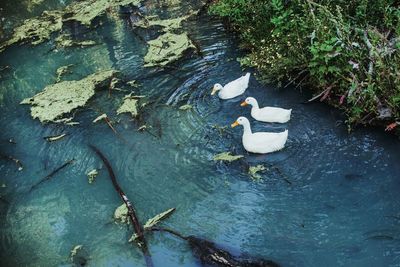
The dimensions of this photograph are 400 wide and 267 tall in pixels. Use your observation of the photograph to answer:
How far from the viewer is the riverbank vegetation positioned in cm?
578

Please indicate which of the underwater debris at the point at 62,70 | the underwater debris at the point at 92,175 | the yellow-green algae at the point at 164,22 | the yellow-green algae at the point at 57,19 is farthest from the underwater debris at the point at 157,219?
the yellow-green algae at the point at 57,19

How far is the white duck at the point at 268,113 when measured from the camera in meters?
6.48

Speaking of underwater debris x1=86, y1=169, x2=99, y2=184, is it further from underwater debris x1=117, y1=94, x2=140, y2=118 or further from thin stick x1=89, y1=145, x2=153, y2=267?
underwater debris x1=117, y1=94, x2=140, y2=118

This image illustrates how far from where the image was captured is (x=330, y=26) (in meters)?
6.56

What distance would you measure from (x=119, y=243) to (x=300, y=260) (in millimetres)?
2218

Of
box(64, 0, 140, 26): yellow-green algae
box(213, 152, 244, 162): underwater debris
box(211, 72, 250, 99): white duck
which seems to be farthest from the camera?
box(64, 0, 140, 26): yellow-green algae

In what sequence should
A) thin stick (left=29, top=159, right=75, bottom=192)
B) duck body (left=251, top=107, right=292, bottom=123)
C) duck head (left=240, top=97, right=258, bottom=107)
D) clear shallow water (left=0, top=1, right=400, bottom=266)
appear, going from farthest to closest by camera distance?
duck head (left=240, top=97, right=258, bottom=107) → thin stick (left=29, top=159, right=75, bottom=192) → duck body (left=251, top=107, right=292, bottom=123) → clear shallow water (left=0, top=1, right=400, bottom=266)

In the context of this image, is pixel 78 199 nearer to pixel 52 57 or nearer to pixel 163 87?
pixel 163 87

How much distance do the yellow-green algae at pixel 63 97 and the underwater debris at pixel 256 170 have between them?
13.2 ft

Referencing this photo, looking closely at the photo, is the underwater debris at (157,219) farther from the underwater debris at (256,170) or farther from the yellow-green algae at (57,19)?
the yellow-green algae at (57,19)

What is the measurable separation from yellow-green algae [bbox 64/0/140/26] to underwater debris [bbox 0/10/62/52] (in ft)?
1.27

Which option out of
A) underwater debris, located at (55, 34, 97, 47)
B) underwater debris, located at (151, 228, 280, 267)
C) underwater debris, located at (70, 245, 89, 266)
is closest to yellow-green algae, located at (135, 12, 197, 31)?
underwater debris, located at (55, 34, 97, 47)

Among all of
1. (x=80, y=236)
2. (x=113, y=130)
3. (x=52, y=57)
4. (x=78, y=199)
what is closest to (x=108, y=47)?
(x=52, y=57)

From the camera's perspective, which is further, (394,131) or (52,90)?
(52,90)
